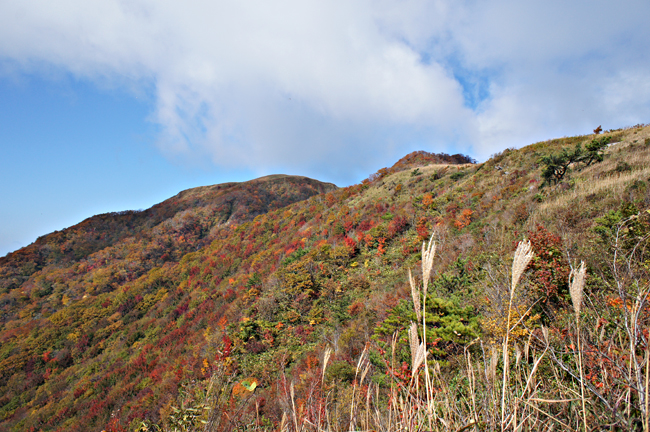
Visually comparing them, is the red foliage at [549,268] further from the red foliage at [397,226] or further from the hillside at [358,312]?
the red foliage at [397,226]

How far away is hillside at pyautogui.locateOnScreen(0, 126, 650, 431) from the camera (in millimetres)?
1808

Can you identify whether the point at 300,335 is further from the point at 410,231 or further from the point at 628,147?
the point at 628,147

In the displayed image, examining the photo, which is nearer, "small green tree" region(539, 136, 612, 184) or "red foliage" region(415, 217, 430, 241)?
"small green tree" region(539, 136, 612, 184)

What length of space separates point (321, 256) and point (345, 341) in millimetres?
6719

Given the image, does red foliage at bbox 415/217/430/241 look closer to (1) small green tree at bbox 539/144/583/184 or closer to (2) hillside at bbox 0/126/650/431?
(2) hillside at bbox 0/126/650/431

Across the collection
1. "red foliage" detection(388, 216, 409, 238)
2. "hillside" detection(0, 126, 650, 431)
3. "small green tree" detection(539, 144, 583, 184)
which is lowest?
"hillside" detection(0, 126, 650, 431)

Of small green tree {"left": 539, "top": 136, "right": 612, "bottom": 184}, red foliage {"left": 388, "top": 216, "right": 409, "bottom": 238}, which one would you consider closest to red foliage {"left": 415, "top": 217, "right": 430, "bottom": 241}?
red foliage {"left": 388, "top": 216, "right": 409, "bottom": 238}

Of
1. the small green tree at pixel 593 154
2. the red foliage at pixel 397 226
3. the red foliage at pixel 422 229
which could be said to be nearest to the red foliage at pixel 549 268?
the red foliage at pixel 422 229

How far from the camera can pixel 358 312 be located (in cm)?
841

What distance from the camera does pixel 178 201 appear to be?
41.7 metres

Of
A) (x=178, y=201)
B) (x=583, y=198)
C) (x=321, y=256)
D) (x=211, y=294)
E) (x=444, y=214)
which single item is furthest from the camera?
(x=178, y=201)

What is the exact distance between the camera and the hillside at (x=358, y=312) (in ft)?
5.93

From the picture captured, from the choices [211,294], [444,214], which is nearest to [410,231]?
[444,214]

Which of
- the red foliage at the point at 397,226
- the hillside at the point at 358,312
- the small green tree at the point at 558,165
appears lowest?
the hillside at the point at 358,312
